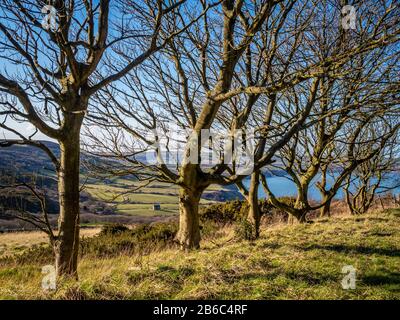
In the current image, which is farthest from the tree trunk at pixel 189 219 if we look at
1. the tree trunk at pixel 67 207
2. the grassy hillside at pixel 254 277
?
the tree trunk at pixel 67 207

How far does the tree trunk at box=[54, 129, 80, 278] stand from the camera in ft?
14.5

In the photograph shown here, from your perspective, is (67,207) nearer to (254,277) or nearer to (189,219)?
(254,277)

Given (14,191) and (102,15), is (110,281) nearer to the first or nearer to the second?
(14,191)

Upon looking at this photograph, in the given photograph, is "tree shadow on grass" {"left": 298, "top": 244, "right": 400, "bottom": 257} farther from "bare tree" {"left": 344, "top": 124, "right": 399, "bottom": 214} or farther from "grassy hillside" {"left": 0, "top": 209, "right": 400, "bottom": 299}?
"bare tree" {"left": 344, "top": 124, "right": 399, "bottom": 214}

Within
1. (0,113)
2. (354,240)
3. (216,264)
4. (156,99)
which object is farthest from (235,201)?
(0,113)

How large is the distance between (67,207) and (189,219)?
9.34 feet

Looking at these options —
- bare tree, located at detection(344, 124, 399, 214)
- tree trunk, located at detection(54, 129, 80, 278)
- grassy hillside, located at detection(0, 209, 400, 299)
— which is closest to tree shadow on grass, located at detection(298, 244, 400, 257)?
grassy hillside, located at detection(0, 209, 400, 299)

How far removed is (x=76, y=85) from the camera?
14.7 ft

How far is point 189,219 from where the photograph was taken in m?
6.81

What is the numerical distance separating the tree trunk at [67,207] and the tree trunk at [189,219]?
257 cm

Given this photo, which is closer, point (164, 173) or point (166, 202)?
point (164, 173)

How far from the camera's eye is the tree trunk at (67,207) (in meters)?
4.43
